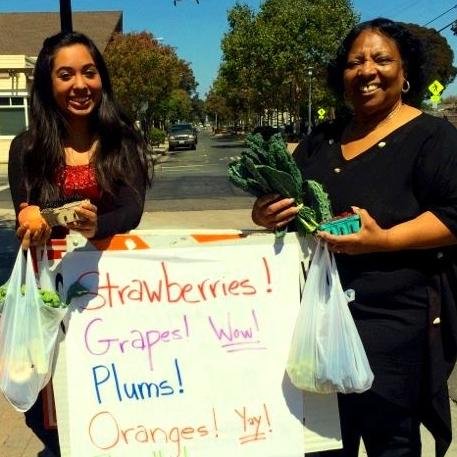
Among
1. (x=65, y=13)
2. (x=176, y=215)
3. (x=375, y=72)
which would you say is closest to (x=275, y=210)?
(x=375, y=72)

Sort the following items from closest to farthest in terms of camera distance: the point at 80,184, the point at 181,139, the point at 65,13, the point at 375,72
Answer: the point at 375,72 < the point at 80,184 < the point at 65,13 < the point at 181,139

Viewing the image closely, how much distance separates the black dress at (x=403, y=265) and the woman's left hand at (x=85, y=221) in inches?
29.0

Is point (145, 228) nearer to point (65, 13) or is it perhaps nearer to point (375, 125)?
point (65, 13)

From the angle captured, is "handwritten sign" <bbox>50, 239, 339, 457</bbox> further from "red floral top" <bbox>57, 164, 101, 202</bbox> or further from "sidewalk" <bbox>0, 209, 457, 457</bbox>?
"sidewalk" <bbox>0, 209, 457, 457</bbox>

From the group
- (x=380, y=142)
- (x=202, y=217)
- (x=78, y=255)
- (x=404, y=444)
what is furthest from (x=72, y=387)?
(x=202, y=217)

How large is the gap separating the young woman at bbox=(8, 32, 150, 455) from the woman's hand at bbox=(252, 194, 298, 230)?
1.49ft

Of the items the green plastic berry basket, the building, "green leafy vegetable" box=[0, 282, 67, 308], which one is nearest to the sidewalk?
"green leafy vegetable" box=[0, 282, 67, 308]

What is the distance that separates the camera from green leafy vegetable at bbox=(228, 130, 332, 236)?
6.75 ft

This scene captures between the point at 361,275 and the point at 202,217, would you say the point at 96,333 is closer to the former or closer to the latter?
the point at 361,275

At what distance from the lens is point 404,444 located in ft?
7.36

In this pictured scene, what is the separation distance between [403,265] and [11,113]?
28475 millimetres

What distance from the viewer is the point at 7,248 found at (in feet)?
28.6

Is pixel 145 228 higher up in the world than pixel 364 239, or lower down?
lower down

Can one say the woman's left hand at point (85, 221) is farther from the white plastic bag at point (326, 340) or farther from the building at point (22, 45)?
the building at point (22, 45)
